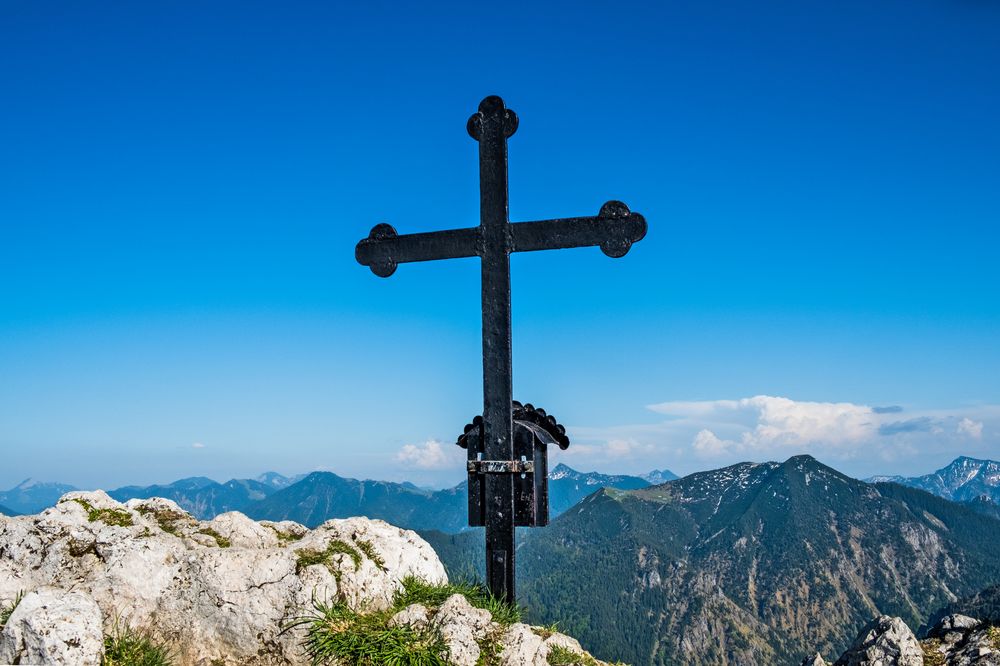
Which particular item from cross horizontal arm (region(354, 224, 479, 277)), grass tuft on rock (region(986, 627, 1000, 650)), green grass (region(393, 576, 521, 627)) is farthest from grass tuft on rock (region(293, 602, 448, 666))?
grass tuft on rock (region(986, 627, 1000, 650))

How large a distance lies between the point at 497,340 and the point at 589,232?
2.02 metres

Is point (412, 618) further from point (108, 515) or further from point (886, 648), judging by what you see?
point (886, 648)

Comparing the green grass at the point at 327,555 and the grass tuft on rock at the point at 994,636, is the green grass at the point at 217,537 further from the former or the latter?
the grass tuft on rock at the point at 994,636

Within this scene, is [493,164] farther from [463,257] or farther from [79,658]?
[79,658]

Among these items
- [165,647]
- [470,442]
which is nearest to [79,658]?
[165,647]

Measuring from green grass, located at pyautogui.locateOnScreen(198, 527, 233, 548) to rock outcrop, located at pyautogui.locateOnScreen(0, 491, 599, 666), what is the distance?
0.03 m

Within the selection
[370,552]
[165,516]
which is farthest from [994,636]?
[165,516]

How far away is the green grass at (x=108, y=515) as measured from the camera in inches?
409

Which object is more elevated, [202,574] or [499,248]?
[499,248]

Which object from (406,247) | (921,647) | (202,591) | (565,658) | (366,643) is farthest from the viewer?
(406,247)

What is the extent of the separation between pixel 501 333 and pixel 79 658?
6.32 m

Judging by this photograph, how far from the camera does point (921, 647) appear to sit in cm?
996

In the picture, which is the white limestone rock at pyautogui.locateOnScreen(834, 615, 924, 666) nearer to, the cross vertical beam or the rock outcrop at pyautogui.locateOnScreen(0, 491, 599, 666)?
the rock outcrop at pyautogui.locateOnScreen(0, 491, 599, 666)

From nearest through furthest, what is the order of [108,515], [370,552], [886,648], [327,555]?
[886,648] → [327,555] → [370,552] → [108,515]
